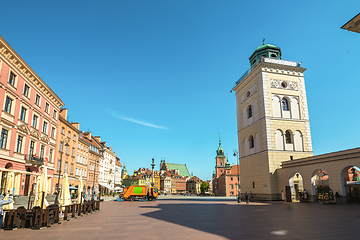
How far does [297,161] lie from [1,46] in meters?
35.3

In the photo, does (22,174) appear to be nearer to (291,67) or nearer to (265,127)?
A: (265,127)

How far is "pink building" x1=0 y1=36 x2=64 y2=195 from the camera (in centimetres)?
2508

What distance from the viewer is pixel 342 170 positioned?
79.5 feet

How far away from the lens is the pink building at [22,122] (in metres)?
25.1

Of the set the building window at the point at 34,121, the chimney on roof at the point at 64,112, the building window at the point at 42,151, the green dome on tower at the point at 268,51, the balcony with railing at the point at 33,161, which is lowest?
the balcony with railing at the point at 33,161

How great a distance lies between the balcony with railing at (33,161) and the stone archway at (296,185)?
32.1m

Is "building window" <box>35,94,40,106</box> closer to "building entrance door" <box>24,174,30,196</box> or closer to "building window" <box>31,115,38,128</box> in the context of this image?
"building window" <box>31,115,38,128</box>

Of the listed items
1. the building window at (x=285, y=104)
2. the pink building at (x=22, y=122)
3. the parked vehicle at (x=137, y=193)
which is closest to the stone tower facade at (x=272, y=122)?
the building window at (x=285, y=104)

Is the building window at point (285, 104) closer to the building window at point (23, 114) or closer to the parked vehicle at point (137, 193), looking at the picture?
the parked vehicle at point (137, 193)

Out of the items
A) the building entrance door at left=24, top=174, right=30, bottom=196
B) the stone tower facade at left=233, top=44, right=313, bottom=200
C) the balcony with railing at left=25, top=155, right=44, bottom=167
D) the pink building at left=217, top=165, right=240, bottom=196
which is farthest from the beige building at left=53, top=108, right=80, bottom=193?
the pink building at left=217, top=165, right=240, bottom=196

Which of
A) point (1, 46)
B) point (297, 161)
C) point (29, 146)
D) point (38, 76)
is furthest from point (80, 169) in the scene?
point (297, 161)

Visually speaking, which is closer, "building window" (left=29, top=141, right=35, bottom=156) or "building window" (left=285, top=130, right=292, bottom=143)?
"building window" (left=29, top=141, right=35, bottom=156)

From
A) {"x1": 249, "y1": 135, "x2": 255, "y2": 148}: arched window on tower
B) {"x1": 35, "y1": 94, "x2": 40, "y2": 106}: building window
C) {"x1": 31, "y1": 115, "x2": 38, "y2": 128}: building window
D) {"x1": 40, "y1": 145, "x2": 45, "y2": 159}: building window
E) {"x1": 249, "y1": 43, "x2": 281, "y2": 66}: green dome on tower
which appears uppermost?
{"x1": 249, "y1": 43, "x2": 281, "y2": 66}: green dome on tower

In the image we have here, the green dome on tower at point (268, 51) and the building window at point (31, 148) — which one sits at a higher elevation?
the green dome on tower at point (268, 51)
